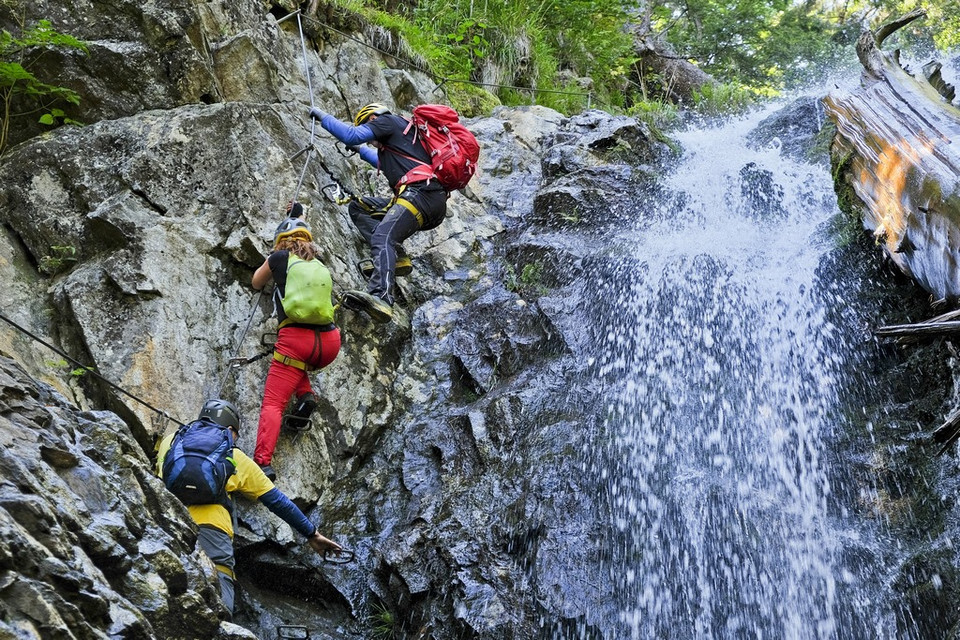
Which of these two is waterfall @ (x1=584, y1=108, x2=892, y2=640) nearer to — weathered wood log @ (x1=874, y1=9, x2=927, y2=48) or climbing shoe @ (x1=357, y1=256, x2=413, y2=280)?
weathered wood log @ (x1=874, y1=9, x2=927, y2=48)

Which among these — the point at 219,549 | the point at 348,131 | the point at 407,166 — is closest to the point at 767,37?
the point at 407,166

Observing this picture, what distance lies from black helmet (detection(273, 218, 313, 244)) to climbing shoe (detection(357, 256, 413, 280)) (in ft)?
4.52

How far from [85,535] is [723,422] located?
5.09m

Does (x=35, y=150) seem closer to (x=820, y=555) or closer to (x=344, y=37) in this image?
(x=344, y=37)

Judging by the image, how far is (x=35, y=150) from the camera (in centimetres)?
668

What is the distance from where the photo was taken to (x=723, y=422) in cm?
660

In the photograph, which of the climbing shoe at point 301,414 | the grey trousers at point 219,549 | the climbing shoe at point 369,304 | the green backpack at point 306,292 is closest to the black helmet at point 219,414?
the grey trousers at point 219,549

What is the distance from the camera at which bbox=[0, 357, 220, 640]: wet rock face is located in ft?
9.24

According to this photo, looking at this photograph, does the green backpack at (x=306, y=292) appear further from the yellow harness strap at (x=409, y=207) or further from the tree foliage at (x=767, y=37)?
the tree foliage at (x=767, y=37)

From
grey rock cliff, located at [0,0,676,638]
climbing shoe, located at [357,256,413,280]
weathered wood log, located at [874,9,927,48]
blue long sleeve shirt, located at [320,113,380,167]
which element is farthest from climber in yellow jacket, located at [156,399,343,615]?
weathered wood log, located at [874,9,927,48]

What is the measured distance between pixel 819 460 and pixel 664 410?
1320 millimetres

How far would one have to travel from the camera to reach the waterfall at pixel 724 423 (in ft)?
17.7

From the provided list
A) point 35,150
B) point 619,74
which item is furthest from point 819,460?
point 619,74

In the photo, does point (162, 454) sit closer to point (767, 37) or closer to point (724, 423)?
point (724, 423)
